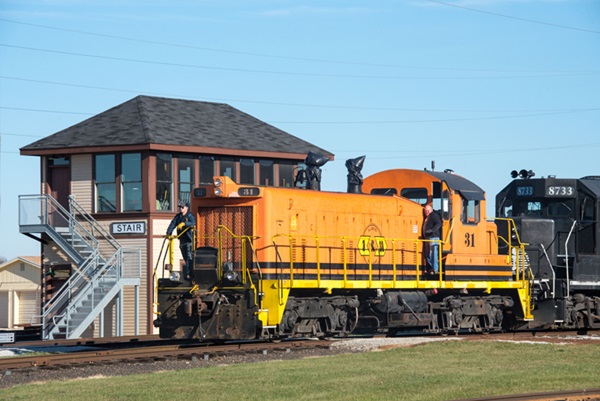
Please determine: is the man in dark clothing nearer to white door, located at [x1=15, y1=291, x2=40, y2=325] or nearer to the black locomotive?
the black locomotive

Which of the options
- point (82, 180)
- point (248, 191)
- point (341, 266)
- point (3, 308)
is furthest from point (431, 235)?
point (3, 308)

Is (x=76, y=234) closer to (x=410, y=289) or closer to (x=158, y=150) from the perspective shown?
(x=158, y=150)

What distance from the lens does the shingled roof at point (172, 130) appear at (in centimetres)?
3275

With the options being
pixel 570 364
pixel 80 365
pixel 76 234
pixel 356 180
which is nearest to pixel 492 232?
pixel 356 180

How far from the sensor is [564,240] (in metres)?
26.4

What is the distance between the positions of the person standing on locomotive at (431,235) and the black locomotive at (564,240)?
3.24 m

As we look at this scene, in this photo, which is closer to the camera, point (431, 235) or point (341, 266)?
point (341, 266)

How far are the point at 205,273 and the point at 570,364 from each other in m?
8.13

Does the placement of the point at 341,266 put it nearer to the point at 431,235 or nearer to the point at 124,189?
the point at 431,235

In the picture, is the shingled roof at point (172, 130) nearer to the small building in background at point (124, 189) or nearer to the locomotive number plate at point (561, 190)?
the small building in background at point (124, 189)

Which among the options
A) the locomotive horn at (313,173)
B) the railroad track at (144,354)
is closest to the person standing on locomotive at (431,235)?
the locomotive horn at (313,173)

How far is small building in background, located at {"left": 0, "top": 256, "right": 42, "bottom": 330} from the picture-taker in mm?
64250

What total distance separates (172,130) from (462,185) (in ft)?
41.2

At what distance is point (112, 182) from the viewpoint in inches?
1291
